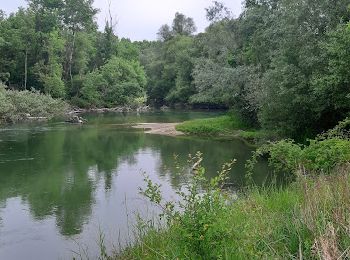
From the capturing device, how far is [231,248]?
15.3ft

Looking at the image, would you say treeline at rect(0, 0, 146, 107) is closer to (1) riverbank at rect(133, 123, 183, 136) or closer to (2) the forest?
(2) the forest

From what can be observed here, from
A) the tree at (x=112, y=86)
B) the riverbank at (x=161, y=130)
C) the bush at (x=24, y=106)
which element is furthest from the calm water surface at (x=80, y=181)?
the tree at (x=112, y=86)

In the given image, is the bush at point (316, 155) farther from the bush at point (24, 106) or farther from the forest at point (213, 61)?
the bush at point (24, 106)

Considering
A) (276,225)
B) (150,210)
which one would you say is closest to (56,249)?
(150,210)

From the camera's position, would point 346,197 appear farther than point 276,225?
No

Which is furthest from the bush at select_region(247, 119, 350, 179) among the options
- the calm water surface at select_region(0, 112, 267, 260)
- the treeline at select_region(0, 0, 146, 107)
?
the treeline at select_region(0, 0, 146, 107)

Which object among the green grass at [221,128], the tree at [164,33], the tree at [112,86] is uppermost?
the tree at [164,33]

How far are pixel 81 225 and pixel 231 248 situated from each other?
7307 millimetres

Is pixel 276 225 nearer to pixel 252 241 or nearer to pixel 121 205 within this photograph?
pixel 252 241

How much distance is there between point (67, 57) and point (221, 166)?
54.2 metres

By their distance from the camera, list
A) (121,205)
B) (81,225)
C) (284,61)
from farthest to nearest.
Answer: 1. (284,61)
2. (121,205)
3. (81,225)

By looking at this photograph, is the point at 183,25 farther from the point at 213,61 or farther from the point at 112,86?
the point at 213,61

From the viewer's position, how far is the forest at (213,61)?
19766mm

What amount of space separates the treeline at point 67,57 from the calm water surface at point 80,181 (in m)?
30.3
